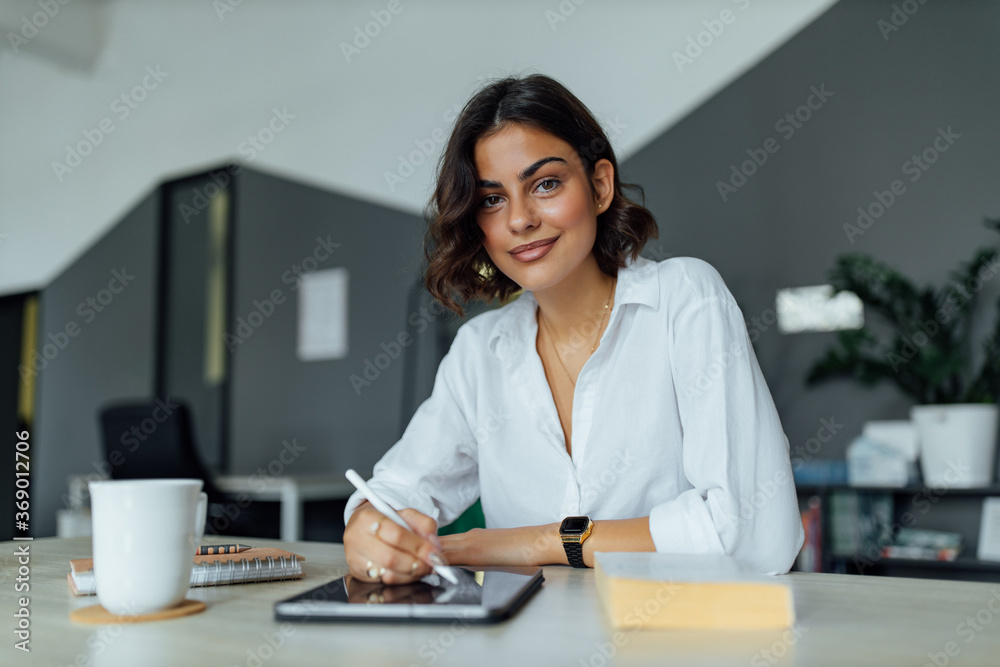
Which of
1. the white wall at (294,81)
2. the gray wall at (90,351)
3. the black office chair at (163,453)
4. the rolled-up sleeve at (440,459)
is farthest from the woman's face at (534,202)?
the gray wall at (90,351)

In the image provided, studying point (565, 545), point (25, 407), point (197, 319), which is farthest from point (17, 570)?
point (25, 407)

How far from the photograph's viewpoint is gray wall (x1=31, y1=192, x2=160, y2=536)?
5.03 meters

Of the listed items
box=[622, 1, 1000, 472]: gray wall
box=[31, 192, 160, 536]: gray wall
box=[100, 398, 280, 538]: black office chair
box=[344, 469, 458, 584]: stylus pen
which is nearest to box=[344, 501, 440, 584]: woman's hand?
box=[344, 469, 458, 584]: stylus pen

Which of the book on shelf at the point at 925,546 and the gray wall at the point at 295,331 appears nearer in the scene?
the book on shelf at the point at 925,546

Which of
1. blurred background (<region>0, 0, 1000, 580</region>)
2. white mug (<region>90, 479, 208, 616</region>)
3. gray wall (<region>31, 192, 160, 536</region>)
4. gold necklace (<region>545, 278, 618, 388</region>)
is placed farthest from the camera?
gray wall (<region>31, 192, 160, 536</region>)

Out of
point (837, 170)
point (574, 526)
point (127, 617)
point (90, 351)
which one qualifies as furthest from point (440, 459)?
point (90, 351)

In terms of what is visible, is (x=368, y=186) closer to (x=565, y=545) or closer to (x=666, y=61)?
(x=666, y=61)

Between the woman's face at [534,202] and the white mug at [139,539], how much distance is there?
0.82 metres

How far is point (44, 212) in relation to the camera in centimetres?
545

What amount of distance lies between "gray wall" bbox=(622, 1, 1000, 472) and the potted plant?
0.08 metres

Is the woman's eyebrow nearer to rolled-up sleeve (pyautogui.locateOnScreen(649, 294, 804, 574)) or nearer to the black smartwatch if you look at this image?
rolled-up sleeve (pyautogui.locateOnScreen(649, 294, 804, 574))

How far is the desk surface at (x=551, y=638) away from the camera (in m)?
0.56

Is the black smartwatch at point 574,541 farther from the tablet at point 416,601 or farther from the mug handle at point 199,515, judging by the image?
the mug handle at point 199,515

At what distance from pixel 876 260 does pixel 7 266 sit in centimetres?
536
